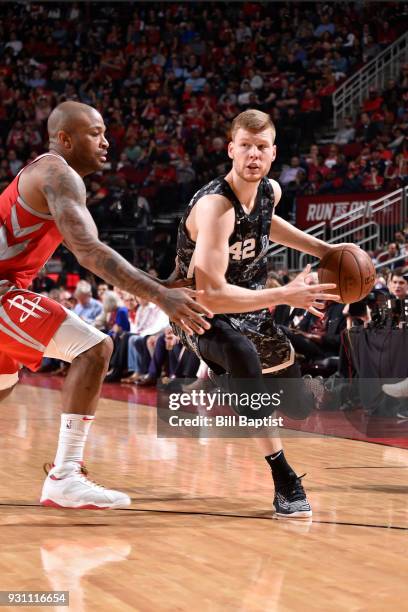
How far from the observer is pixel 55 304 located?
386cm

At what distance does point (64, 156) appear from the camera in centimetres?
393

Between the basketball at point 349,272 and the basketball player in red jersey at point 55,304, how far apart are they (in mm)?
1124

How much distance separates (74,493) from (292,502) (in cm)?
93

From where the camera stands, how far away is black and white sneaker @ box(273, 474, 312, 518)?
13.1 feet

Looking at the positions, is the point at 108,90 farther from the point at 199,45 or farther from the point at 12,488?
the point at 12,488

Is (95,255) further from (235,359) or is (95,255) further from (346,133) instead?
(346,133)

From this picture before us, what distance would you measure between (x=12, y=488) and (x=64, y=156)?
5.68ft

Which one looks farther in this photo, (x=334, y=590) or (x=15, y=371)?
(x=15, y=371)

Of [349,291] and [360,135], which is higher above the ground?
[360,135]

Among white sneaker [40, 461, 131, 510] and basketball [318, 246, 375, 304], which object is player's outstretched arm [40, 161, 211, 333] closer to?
white sneaker [40, 461, 131, 510]

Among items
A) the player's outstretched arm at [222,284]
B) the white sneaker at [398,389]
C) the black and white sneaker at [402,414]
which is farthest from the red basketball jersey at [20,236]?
the black and white sneaker at [402,414]

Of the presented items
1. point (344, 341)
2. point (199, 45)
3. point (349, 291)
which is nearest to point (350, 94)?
point (199, 45)

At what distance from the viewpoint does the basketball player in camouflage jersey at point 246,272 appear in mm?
3889

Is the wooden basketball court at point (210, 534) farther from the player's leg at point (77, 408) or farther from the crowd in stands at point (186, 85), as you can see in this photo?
the crowd in stands at point (186, 85)
